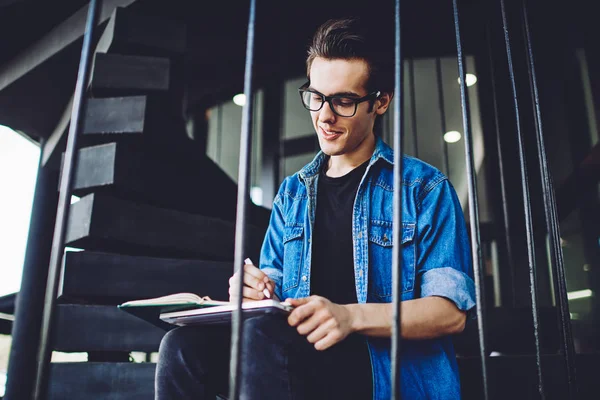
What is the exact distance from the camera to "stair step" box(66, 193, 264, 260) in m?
2.17

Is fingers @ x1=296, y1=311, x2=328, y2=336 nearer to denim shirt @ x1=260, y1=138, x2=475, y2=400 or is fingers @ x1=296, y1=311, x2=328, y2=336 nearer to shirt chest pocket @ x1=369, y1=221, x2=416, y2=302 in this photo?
denim shirt @ x1=260, y1=138, x2=475, y2=400

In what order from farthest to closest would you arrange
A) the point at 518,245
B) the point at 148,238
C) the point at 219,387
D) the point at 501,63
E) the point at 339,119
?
the point at 501,63
the point at 518,245
the point at 148,238
the point at 339,119
the point at 219,387

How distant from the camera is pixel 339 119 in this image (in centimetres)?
143

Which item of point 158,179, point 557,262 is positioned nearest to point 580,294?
point 557,262

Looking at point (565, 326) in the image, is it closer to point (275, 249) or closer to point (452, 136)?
point (275, 249)

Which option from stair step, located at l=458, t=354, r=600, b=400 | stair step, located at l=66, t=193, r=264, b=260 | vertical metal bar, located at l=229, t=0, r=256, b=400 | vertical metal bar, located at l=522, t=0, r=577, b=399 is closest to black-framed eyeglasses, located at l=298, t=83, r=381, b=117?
vertical metal bar, located at l=522, t=0, r=577, b=399

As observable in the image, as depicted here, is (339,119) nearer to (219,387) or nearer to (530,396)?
(219,387)

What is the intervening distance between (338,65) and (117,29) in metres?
1.70

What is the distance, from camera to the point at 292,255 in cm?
148

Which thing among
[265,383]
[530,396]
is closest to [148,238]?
[265,383]

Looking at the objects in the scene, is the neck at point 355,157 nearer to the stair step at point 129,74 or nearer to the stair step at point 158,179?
the stair step at point 158,179

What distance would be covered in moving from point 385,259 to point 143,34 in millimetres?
2070

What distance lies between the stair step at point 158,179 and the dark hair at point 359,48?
2.63 feet

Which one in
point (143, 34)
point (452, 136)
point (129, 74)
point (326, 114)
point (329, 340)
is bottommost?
point (329, 340)
